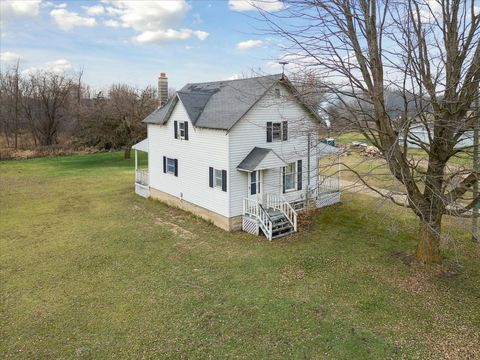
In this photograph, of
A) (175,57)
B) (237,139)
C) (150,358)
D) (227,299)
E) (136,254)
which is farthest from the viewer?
(175,57)

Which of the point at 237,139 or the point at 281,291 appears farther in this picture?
the point at 237,139

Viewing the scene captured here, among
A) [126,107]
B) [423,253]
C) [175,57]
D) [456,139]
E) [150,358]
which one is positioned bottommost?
[150,358]

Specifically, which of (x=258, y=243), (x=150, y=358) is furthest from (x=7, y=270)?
(x=258, y=243)

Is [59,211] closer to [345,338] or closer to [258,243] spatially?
[258,243]

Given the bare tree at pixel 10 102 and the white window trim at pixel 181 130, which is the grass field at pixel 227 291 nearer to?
the white window trim at pixel 181 130

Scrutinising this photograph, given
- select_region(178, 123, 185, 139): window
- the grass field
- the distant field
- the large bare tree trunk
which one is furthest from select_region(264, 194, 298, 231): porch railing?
select_region(178, 123, 185, 139): window

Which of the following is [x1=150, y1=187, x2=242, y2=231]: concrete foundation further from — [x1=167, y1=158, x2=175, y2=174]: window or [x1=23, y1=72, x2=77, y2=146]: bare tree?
[x1=23, y1=72, x2=77, y2=146]: bare tree

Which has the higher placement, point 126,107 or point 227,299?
point 126,107

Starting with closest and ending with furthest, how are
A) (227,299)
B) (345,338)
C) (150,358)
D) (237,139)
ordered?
(150,358)
(345,338)
(227,299)
(237,139)

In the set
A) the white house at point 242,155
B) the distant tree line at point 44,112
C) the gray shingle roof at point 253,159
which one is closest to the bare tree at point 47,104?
the distant tree line at point 44,112
